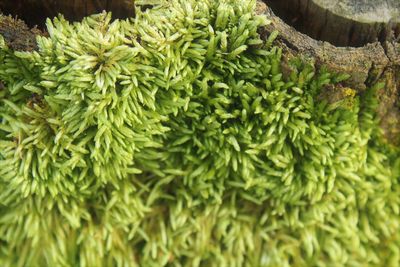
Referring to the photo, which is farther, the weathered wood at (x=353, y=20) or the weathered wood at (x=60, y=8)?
the weathered wood at (x=60, y=8)

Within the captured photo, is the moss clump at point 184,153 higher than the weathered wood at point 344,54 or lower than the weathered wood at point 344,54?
lower

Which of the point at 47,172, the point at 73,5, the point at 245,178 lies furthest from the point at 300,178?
the point at 73,5

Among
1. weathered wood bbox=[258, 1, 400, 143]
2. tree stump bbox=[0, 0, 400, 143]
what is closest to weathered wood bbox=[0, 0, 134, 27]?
tree stump bbox=[0, 0, 400, 143]

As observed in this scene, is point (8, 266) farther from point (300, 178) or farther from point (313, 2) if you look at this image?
point (313, 2)

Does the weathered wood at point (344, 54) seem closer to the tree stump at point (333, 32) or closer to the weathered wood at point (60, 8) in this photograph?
the tree stump at point (333, 32)

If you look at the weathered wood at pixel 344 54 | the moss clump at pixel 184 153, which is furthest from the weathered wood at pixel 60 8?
the weathered wood at pixel 344 54

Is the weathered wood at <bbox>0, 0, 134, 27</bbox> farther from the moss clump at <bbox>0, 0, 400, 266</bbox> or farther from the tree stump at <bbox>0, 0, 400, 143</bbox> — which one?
the moss clump at <bbox>0, 0, 400, 266</bbox>

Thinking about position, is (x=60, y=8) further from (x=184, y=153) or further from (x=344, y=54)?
(x=344, y=54)
